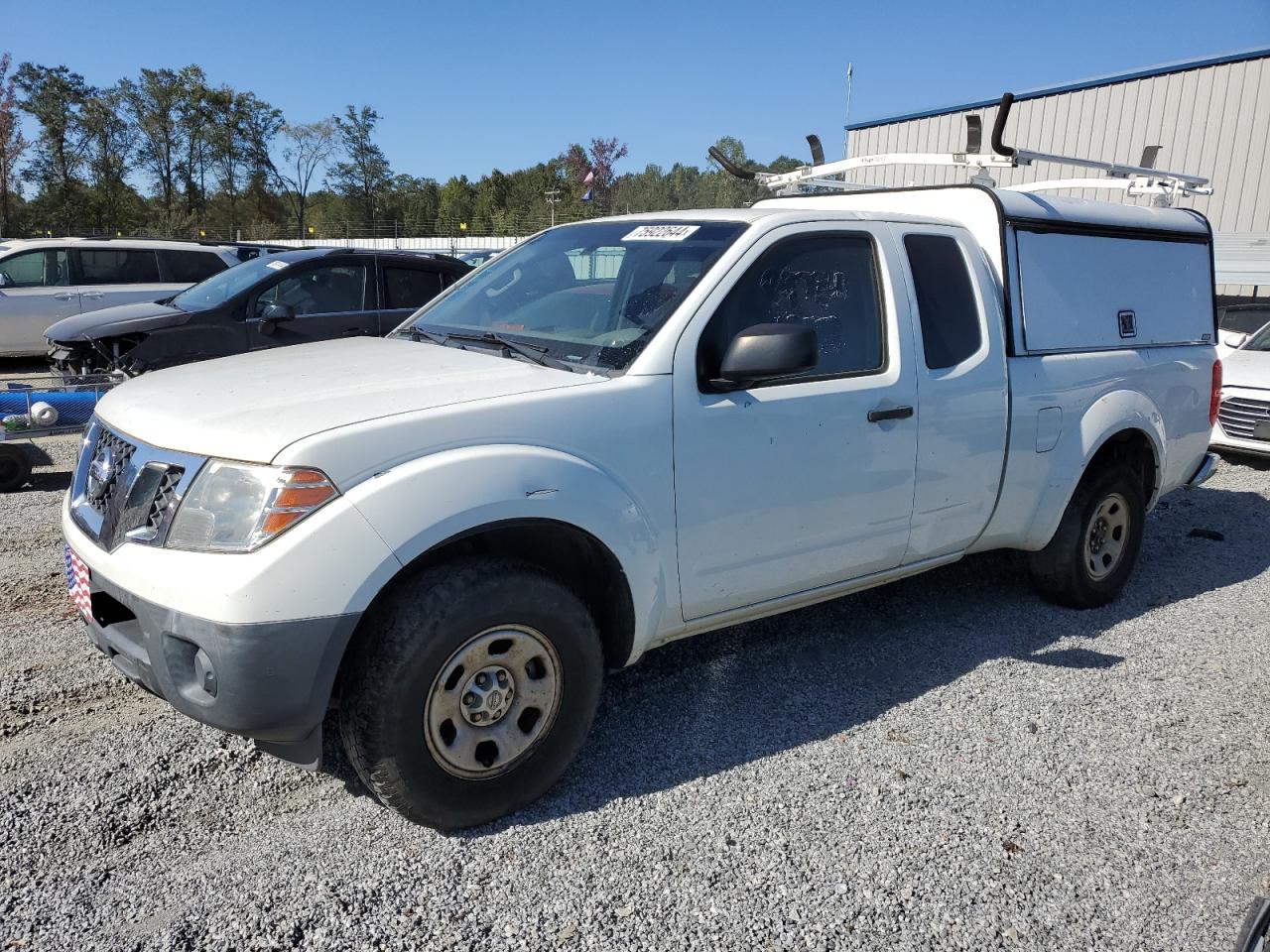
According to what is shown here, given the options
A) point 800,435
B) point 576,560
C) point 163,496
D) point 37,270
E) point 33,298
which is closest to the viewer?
point 163,496

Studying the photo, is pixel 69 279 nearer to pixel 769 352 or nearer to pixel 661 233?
pixel 661 233

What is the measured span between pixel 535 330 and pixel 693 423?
0.79 m

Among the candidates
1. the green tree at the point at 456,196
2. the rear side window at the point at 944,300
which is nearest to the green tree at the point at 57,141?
the green tree at the point at 456,196

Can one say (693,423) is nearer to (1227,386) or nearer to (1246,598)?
(1246,598)

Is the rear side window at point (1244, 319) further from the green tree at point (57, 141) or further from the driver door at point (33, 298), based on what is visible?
the green tree at point (57, 141)

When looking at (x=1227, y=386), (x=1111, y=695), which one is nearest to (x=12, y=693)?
(x=1111, y=695)

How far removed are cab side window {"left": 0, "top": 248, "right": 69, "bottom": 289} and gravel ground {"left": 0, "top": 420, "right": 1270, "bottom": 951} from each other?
10600mm

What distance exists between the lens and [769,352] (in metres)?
3.13

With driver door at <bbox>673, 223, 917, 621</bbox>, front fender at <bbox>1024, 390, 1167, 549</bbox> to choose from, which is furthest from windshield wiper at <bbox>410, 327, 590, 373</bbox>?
front fender at <bbox>1024, 390, 1167, 549</bbox>

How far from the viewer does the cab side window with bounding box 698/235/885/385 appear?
11.2 feet

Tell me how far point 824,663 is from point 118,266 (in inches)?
503

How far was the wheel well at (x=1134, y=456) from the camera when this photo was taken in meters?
4.90

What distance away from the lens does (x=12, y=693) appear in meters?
3.68

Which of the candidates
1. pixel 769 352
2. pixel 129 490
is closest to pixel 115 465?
pixel 129 490
